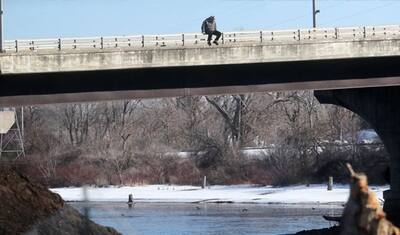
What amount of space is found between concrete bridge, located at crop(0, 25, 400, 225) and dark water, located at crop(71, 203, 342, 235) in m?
4.65

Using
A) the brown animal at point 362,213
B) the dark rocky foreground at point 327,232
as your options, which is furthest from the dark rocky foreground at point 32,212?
the dark rocky foreground at point 327,232

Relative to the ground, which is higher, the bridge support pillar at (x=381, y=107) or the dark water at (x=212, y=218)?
the bridge support pillar at (x=381, y=107)

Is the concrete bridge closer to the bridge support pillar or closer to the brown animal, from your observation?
the bridge support pillar

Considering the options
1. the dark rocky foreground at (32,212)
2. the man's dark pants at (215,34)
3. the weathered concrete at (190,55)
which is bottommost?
the dark rocky foreground at (32,212)

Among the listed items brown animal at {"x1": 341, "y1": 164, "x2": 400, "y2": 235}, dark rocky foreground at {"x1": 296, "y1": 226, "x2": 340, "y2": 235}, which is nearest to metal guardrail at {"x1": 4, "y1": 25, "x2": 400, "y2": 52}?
dark rocky foreground at {"x1": 296, "y1": 226, "x2": 340, "y2": 235}

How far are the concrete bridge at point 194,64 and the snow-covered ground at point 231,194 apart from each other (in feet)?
64.0

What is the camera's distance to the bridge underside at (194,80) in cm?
3189

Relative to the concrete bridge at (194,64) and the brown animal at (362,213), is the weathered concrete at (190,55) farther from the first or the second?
the brown animal at (362,213)

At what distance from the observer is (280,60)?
33438 mm

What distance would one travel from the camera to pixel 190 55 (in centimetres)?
3281

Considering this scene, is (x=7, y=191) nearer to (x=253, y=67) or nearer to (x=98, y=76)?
(x=98, y=76)

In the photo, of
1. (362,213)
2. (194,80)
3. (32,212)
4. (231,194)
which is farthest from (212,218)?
(362,213)

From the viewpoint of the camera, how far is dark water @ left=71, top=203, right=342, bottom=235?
36.3 meters

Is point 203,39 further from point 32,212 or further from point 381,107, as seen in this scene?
point 32,212
